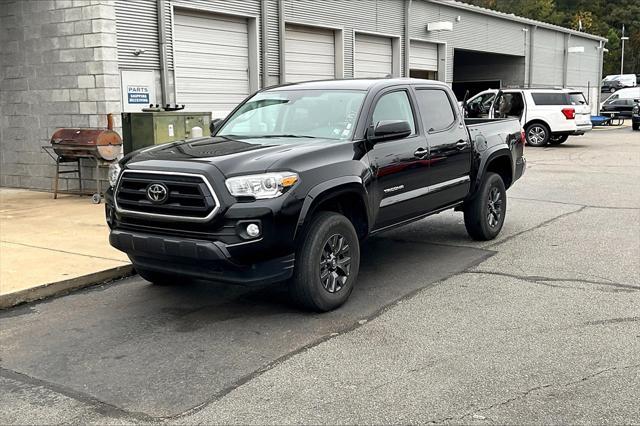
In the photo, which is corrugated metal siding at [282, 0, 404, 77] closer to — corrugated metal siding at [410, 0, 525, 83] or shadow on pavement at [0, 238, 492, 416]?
corrugated metal siding at [410, 0, 525, 83]

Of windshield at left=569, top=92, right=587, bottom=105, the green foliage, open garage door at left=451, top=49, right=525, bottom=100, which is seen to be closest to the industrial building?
windshield at left=569, top=92, right=587, bottom=105

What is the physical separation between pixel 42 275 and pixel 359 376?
145 inches

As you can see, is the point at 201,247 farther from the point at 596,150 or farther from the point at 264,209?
the point at 596,150

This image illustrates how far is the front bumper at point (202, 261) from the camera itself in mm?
4859

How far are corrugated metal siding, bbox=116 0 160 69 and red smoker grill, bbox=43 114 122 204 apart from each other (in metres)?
1.54

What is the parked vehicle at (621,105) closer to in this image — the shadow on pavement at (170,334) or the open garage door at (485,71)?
the open garage door at (485,71)

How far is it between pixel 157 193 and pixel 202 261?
646mm

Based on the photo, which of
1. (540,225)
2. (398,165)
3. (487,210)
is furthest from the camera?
(540,225)

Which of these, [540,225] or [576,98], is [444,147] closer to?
[540,225]

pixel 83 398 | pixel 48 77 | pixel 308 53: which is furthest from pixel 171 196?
pixel 308 53

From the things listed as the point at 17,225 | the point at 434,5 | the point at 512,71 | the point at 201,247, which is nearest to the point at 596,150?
the point at 434,5

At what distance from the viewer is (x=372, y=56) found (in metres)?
20.2

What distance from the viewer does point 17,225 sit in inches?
354

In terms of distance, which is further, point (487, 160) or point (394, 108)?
point (487, 160)
